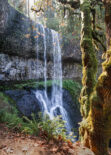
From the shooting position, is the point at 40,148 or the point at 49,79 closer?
the point at 40,148

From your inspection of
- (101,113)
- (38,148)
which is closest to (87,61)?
(101,113)

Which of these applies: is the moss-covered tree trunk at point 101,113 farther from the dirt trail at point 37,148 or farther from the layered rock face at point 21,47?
the layered rock face at point 21,47

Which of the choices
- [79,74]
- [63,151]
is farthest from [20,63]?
[63,151]

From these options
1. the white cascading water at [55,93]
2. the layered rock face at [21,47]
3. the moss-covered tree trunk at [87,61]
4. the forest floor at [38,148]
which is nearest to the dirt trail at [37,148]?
the forest floor at [38,148]

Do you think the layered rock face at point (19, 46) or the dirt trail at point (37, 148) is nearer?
the dirt trail at point (37, 148)

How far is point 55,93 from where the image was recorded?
38.5 ft

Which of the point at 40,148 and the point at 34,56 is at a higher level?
the point at 34,56

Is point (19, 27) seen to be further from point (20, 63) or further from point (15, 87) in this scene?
point (15, 87)

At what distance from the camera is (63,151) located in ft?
7.57

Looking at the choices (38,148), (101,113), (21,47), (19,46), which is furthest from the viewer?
(21,47)

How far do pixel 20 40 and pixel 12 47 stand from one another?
93 cm

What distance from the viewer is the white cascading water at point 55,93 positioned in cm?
915

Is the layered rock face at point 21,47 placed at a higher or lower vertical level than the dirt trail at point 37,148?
higher

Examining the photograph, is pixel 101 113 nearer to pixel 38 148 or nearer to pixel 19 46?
pixel 38 148
